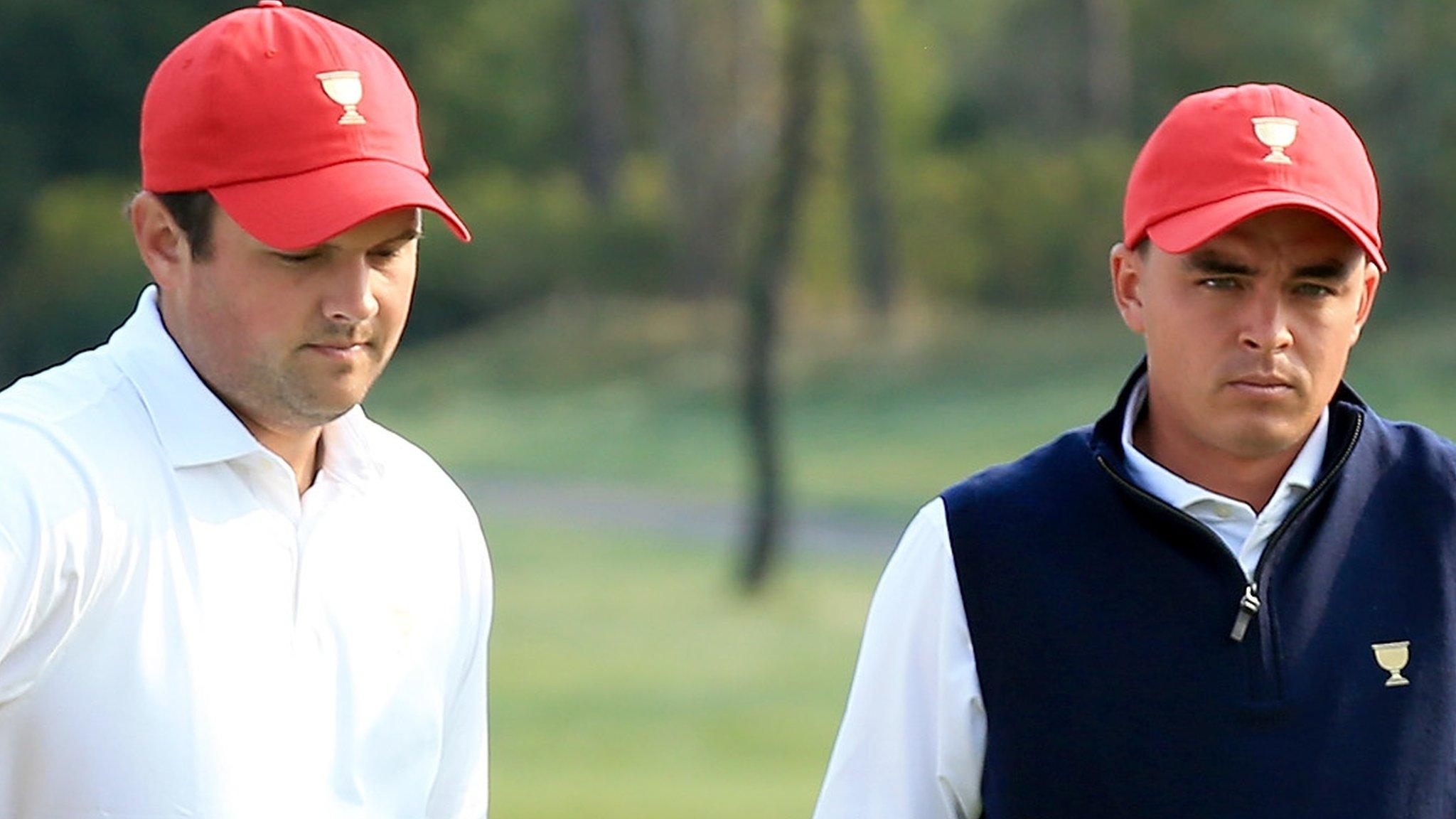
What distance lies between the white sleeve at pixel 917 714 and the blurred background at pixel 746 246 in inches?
390

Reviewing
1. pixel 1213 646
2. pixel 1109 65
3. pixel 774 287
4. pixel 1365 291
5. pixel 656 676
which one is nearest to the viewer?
pixel 1213 646

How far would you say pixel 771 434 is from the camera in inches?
521

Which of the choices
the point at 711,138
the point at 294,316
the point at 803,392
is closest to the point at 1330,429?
the point at 294,316

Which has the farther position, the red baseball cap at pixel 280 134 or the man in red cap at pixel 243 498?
the red baseball cap at pixel 280 134

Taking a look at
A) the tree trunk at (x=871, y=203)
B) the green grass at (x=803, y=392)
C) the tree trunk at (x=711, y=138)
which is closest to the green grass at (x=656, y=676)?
the green grass at (x=803, y=392)

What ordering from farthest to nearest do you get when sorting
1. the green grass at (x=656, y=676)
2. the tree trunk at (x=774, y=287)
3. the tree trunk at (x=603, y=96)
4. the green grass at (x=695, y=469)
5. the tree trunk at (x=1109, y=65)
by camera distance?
the tree trunk at (x=603, y=96)
the tree trunk at (x=1109, y=65)
the tree trunk at (x=774, y=287)
the green grass at (x=695, y=469)
the green grass at (x=656, y=676)

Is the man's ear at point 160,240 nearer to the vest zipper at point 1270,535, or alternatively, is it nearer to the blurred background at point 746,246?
the vest zipper at point 1270,535

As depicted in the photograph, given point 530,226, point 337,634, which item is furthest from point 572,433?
point 337,634

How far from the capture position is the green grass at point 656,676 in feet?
29.9

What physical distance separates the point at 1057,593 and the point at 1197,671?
0.16 metres

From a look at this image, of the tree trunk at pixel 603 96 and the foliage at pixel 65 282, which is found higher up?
the tree trunk at pixel 603 96

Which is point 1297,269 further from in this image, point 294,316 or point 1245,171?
point 294,316

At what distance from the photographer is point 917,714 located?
7.24ft

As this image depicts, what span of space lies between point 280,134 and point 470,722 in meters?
0.68
